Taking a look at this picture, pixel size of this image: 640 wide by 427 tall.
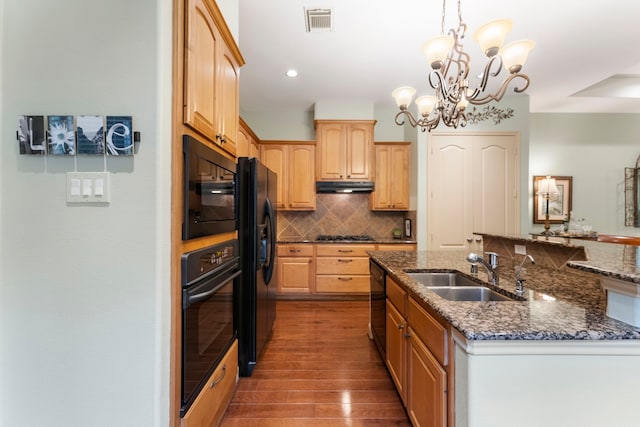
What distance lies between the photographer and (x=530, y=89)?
150 inches

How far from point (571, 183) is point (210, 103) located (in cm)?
587

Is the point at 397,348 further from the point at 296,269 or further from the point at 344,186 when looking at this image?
the point at 344,186

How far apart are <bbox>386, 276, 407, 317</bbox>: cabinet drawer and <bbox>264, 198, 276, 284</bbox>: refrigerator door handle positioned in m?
0.99

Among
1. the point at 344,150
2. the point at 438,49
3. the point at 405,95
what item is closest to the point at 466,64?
the point at 438,49

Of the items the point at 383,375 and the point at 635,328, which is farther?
the point at 383,375

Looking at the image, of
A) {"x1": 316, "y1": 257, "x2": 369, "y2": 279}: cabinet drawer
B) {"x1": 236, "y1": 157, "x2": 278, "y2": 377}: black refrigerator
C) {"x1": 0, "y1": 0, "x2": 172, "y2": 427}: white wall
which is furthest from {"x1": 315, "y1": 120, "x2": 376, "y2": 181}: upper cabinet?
{"x1": 0, "y1": 0, "x2": 172, "y2": 427}: white wall

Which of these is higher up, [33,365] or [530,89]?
[530,89]

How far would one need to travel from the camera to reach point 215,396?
4.92 ft

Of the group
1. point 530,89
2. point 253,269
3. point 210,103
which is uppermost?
point 530,89

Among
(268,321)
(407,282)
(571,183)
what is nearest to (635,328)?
(407,282)

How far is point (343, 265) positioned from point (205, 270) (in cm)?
285

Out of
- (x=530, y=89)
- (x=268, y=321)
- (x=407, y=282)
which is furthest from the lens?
(x=530, y=89)

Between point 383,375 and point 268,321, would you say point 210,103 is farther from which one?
point 383,375

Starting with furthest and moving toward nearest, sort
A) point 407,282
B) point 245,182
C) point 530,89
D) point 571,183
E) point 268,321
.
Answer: point 571,183, point 530,89, point 268,321, point 245,182, point 407,282
